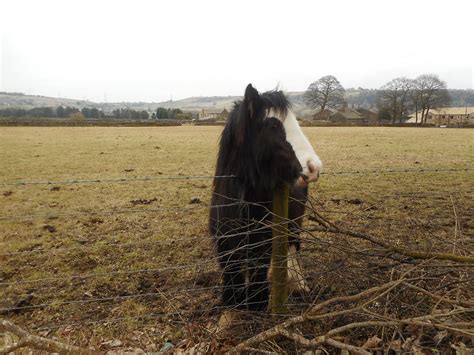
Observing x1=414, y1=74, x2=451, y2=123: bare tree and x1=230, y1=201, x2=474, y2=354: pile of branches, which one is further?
x1=414, y1=74, x2=451, y2=123: bare tree

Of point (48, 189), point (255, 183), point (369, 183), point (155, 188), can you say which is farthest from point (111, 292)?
point (369, 183)

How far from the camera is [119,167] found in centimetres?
1280

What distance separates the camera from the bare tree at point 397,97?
64.2 meters

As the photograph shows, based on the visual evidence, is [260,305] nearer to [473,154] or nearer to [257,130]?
[257,130]

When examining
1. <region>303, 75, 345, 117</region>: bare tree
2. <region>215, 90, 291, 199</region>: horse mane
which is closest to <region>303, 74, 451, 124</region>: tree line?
<region>303, 75, 345, 117</region>: bare tree

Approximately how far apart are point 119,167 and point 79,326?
10.2 metres

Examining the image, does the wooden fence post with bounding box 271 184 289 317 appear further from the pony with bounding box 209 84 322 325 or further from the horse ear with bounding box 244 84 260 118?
the horse ear with bounding box 244 84 260 118

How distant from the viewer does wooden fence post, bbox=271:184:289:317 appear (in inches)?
96.7

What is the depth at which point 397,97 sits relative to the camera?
65875mm

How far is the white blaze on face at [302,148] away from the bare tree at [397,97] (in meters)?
70.7

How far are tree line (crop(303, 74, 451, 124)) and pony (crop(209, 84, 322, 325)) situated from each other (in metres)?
57.6

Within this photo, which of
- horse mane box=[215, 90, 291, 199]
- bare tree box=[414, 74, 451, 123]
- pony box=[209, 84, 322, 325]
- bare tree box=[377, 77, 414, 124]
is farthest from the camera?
bare tree box=[377, 77, 414, 124]

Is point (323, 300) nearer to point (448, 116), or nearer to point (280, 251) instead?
point (280, 251)

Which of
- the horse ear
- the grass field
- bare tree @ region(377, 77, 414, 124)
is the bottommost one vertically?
the grass field
